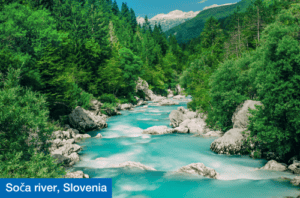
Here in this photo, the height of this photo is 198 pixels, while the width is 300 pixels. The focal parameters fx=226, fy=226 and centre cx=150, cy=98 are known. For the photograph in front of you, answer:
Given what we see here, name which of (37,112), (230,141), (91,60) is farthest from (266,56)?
(91,60)

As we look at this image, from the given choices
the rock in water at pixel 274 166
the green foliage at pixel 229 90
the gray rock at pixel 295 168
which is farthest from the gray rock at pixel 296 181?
the green foliage at pixel 229 90

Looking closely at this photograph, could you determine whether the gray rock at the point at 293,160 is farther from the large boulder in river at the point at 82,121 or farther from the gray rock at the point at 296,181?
the large boulder in river at the point at 82,121

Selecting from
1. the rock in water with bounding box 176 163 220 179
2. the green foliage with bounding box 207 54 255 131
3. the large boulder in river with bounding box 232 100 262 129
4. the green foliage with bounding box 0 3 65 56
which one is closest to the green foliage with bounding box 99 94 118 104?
the green foliage with bounding box 0 3 65 56

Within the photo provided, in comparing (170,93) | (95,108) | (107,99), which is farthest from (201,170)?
(170,93)

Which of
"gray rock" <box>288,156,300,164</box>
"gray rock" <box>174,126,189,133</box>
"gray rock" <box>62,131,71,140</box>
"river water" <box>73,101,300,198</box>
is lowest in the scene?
"river water" <box>73,101,300,198</box>

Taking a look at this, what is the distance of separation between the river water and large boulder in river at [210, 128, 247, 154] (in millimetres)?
691

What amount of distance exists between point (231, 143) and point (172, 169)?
633 cm

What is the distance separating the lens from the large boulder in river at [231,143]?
20.5m

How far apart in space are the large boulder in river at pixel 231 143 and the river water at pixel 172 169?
0.69 meters

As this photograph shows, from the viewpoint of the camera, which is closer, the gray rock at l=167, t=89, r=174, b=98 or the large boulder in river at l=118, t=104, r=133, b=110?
the large boulder in river at l=118, t=104, r=133, b=110

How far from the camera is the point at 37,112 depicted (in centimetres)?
1178

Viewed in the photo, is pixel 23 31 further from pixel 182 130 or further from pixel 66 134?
pixel 182 130

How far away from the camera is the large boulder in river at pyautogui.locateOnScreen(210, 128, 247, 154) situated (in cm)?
2052

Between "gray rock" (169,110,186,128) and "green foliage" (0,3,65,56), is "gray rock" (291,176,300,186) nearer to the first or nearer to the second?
"gray rock" (169,110,186,128)
